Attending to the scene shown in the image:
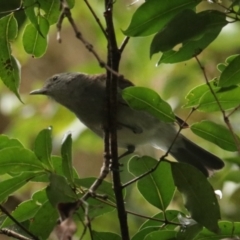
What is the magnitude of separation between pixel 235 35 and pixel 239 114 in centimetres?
46

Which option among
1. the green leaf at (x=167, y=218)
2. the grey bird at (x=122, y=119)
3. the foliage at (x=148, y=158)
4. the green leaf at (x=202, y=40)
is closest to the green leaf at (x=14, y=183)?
the foliage at (x=148, y=158)

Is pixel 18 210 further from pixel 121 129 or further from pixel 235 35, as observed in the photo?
pixel 235 35

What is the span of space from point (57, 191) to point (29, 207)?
0.97 feet

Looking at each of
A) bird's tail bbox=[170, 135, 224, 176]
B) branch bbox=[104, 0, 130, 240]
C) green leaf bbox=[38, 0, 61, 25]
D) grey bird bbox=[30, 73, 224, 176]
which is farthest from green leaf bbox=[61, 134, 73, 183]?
bird's tail bbox=[170, 135, 224, 176]

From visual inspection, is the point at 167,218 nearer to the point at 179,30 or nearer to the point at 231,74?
the point at 231,74

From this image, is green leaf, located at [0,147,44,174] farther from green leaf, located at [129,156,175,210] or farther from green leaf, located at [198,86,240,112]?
green leaf, located at [198,86,240,112]

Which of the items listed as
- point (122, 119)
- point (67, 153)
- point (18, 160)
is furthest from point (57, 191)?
point (122, 119)

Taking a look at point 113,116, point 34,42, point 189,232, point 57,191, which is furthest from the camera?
point 34,42

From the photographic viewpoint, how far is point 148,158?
1751mm

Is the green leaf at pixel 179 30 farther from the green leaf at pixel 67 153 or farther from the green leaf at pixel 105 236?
the green leaf at pixel 105 236

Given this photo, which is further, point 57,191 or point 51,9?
point 51,9

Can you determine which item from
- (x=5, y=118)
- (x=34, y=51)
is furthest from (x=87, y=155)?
(x=34, y=51)

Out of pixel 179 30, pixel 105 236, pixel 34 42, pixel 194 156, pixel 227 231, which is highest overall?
pixel 34 42

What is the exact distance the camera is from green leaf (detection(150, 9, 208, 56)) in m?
A: 1.45
